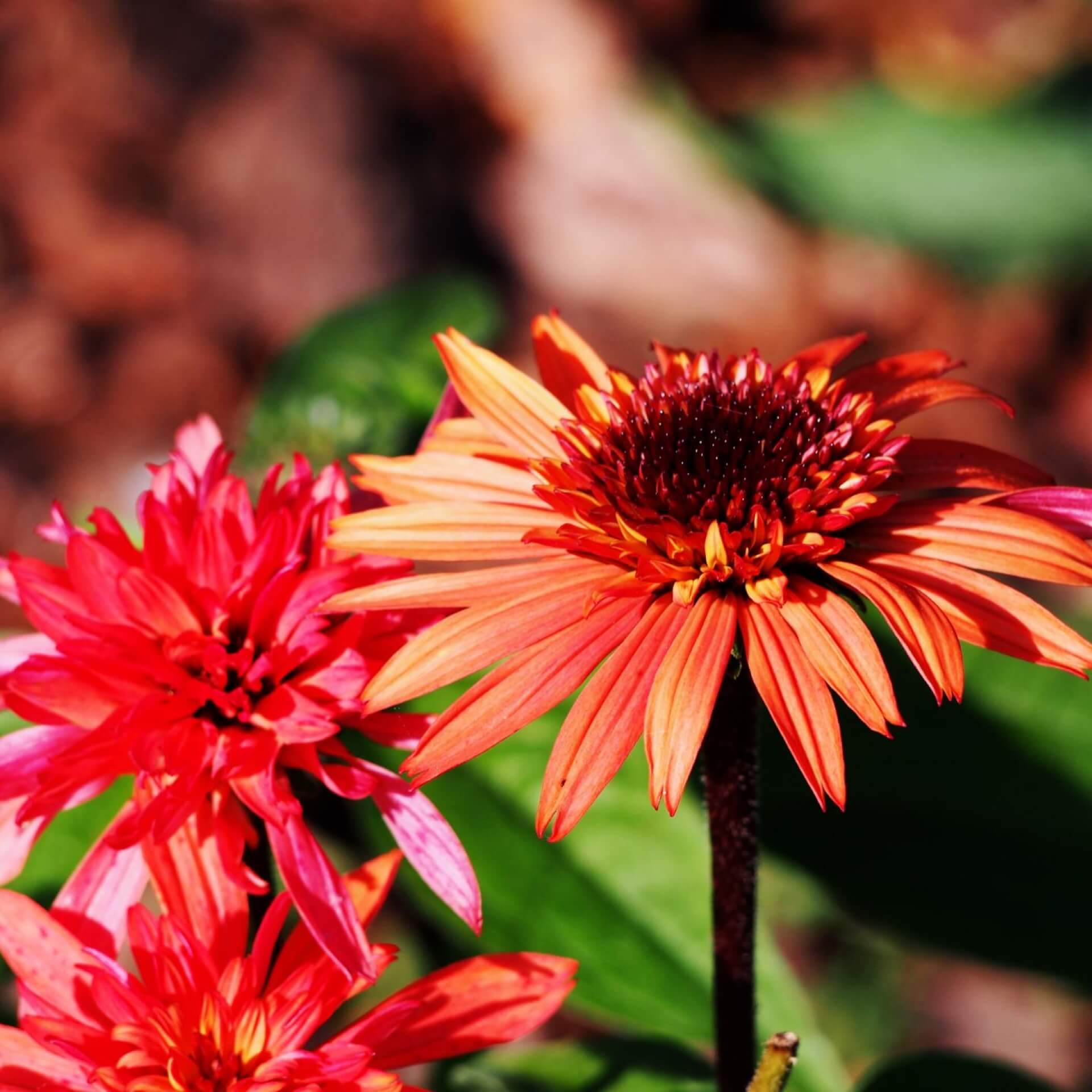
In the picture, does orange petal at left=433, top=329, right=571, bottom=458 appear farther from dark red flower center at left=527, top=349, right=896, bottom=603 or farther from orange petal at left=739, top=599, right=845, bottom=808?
orange petal at left=739, top=599, right=845, bottom=808

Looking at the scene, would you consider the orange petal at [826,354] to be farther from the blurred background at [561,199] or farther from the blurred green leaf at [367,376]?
the blurred background at [561,199]

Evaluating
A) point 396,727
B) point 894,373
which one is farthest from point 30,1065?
point 894,373

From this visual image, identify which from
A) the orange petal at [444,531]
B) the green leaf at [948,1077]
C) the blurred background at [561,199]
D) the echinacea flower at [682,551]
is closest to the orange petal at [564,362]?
the echinacea flower at [682,551]

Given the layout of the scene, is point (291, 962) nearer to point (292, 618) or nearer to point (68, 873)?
point (292, 618)

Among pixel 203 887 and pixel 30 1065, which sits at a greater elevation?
pixel 203 887

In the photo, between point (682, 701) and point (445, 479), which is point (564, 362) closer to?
point (445, 479)

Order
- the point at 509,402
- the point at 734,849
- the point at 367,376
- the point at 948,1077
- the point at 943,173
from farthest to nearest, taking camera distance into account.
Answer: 1. the point at 943,173
2. the point at 367,376
3. the point at 948,1077
4. the point at 509,402
5. the point at 734,849

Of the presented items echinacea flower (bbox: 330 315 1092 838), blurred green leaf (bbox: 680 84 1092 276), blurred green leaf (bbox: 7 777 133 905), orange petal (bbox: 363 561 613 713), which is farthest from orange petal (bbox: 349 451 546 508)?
blurred green leaf (bbox: 680 84 1092 276)
